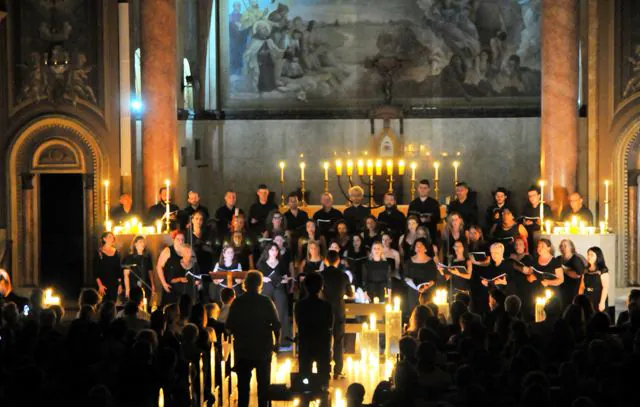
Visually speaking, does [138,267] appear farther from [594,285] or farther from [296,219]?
[594,285]

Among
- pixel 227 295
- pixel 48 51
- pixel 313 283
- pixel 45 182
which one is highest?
pixel 48 51

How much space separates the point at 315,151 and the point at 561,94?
7.36 meters

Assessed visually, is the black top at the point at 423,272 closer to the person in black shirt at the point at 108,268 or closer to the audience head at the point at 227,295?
the audience head at the point at 227,295

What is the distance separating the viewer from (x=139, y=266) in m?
19.5

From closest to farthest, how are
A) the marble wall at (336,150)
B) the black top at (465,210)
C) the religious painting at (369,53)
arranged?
the black top at (465,210), the marble wall at (336,150), the religious painting at (369,53)

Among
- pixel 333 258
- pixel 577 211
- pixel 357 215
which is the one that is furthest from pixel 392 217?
pixel 333 258

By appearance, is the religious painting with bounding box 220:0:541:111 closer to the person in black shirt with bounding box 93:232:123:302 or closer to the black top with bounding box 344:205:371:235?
the black top with bounding box 344:205:371:235

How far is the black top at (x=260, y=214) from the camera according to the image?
22.1m

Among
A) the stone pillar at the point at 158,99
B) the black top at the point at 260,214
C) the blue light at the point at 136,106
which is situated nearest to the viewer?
the black top at the point at 260,214

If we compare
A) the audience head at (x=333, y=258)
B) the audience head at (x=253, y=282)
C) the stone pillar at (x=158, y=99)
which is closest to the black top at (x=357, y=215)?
the stone pillar at (x=158, y=99)

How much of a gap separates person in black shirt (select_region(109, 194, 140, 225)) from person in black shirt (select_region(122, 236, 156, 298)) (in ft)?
8.61

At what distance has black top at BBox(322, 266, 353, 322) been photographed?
15.9m

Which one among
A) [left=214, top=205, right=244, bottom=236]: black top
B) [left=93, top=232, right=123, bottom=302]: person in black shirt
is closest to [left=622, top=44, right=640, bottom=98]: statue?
[left=214, top=205, right=244, bottom=236]: black top

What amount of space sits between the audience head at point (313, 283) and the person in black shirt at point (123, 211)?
910 cm
